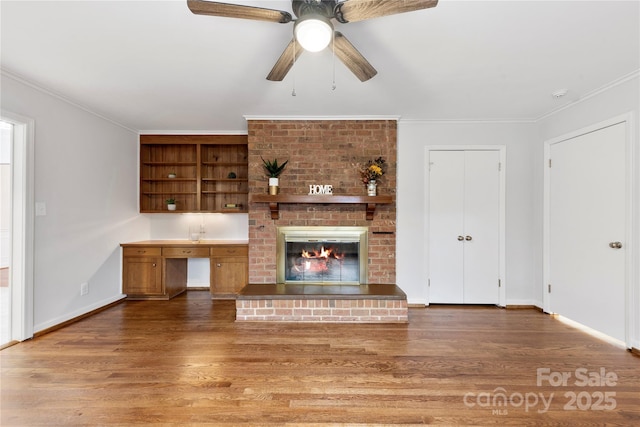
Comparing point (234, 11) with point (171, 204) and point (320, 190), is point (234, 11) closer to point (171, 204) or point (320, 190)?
point (320, 190)

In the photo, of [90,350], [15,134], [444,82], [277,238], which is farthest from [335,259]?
[15,134]

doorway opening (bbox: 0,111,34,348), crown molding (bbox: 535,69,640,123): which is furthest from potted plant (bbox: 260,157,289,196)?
crown molding (bbox: 535,69,640,123)

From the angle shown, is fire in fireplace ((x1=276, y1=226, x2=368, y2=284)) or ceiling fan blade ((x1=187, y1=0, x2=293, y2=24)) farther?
fire in fireplace ((x1=276, y1=226, x2=368, y2=284))

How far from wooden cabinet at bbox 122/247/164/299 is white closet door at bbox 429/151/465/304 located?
3629 mm

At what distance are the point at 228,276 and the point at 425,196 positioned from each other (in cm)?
281

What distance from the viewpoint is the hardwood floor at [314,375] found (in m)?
1.63

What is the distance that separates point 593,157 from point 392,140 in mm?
1978

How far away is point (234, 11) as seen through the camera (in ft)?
4.52

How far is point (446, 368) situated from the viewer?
2.10m

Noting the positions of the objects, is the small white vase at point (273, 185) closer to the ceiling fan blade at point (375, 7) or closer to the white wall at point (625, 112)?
the ceiling fan blade at point (375, 7)

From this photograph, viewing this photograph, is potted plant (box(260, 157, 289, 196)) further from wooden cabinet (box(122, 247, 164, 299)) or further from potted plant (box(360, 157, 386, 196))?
wooden cabinet (box(122, 247, 164, 299))

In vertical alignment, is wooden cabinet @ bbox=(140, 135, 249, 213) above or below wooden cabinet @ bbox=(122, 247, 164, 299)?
above

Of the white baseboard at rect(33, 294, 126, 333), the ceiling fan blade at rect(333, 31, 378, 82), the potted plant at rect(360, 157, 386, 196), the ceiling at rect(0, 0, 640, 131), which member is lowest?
the white baseboard at rect(33, 294, 126, 333)

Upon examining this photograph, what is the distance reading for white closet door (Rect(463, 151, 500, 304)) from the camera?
3527 mm
